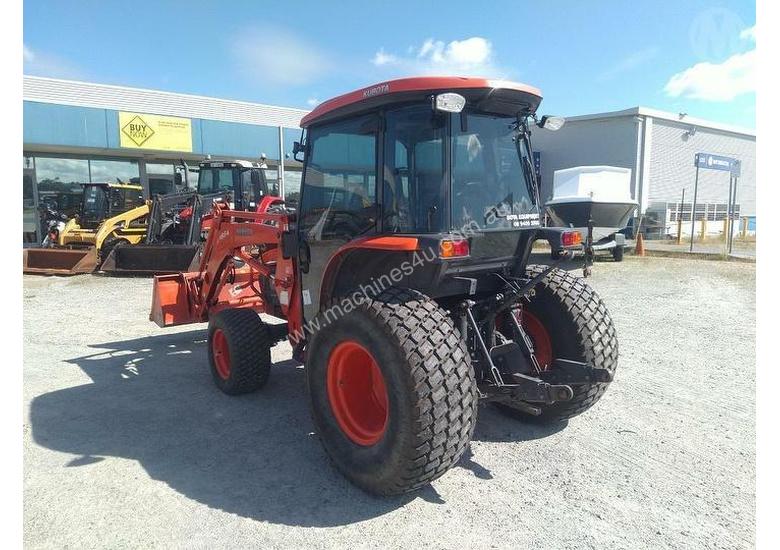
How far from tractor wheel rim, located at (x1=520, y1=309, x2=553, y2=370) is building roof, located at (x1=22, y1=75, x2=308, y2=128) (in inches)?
487

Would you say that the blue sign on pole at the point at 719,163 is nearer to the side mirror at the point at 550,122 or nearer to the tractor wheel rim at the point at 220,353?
the side mirror at the point at 550,122

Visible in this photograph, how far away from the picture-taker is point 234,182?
13383 millimetres

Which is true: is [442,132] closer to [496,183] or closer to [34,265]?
[496,183]

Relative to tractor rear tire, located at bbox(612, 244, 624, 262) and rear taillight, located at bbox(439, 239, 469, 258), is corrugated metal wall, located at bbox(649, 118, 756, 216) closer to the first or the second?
tractor rear tire, located at bbox(612, 244, 624, 262)

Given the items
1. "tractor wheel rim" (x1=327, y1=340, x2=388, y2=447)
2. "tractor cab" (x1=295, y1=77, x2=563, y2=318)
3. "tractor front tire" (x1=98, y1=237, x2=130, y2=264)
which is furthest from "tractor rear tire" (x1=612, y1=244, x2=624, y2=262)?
"tractor front tire" (x1=98, y1=237, x2=130, y2=264)

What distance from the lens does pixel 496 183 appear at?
11.5 ft

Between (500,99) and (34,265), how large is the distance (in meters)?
13.6

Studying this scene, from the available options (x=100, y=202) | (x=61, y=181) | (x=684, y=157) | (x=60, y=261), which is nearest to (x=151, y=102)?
(x=61, y=181)

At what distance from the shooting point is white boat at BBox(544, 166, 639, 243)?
1309cm

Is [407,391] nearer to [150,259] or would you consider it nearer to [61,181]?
[150,259]

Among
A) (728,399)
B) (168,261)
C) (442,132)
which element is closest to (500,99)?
(442,132)

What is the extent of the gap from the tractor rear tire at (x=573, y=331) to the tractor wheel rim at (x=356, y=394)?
125cm

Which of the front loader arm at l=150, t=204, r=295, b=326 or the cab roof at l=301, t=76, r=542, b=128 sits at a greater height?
the cab roof at l=301, t=76, r=542, b=128

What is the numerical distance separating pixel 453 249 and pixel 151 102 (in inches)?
760
